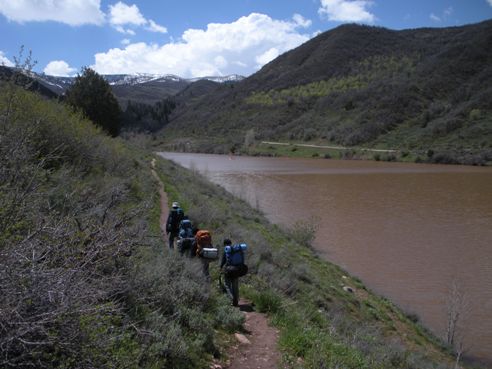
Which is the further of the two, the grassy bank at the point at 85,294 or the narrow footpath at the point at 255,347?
the narrow footpath at the point at 255,347

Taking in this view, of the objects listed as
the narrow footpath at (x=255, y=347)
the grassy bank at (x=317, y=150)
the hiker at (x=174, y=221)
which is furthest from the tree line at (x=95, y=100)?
the grassy bank at (x=317, y=150)

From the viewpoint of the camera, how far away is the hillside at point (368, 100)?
68.8 meters

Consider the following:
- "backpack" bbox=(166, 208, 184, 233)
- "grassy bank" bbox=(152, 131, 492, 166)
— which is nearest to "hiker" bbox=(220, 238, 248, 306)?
Answer: "backpack" bbox=(166, 208, 184, 233)

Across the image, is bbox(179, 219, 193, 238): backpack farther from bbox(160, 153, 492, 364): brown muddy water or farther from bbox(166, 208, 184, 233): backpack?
bbox(160, 153, 492, 364): brown muddy water

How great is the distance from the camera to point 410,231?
859 inches

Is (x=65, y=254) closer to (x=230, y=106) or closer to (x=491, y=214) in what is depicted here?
(x=491, y=214)

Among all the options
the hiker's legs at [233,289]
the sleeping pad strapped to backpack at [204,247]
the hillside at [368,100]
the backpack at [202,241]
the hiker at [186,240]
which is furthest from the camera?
the hillside at [368,100]

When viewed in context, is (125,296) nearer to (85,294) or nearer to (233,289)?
(85,294)

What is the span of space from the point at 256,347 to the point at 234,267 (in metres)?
1.74

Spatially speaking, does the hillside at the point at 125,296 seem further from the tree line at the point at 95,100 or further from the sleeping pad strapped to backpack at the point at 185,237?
the tree line at the point at 95,100

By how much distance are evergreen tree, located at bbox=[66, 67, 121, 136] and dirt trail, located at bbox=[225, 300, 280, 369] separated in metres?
33.4

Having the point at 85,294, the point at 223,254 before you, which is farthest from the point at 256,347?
the point at 85,294

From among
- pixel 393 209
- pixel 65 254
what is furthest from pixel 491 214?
pixel 65 254

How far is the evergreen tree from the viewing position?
1486 inches
